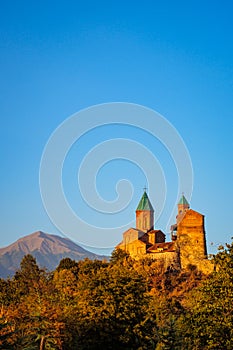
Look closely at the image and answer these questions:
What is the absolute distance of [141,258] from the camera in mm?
99188

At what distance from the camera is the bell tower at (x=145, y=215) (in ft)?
427

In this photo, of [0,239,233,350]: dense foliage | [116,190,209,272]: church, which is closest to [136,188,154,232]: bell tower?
[116,190,209,272]: church

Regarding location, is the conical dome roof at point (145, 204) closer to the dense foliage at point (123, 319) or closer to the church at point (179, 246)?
the church at point (179, 246)

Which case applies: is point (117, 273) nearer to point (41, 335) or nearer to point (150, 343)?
point (150, 343)

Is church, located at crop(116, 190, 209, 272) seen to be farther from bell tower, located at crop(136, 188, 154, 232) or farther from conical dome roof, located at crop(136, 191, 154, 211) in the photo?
conical dome roof, located at crop(136, 191, 154, 211)

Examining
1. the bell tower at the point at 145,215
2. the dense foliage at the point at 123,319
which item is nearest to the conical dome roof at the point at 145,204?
the bell tower at the point at 145,215

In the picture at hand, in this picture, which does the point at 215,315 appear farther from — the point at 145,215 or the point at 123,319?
the point at 145,215

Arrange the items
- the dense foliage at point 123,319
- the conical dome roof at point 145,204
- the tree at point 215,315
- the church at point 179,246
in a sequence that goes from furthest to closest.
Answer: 1. the conical dome roof at point 145,204
2. the church at point 179,246
3. the tree at point 215,315
4. the dense foliage at point 123,319

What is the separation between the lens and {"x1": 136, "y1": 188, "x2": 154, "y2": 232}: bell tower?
130 metres

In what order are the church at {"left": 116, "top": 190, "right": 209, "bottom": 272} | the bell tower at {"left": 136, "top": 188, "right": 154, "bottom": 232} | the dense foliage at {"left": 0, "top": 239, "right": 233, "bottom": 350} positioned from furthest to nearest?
the bell tower at {"left": 136, "top": 188, "right": 154, "bottom": 232}
the church at {"left": 116, "top": 190, "right": 209, "bottom": 272}
the dense foliage at {"left": 0, "top": 239, "right": 233, "bottom": 350}

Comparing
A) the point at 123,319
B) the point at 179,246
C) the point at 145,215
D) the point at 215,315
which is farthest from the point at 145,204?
the point at 215,315

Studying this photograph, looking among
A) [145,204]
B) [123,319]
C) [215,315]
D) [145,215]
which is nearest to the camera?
[215,315]

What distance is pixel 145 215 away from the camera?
135125 millimetres

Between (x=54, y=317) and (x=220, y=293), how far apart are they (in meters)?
10.1
